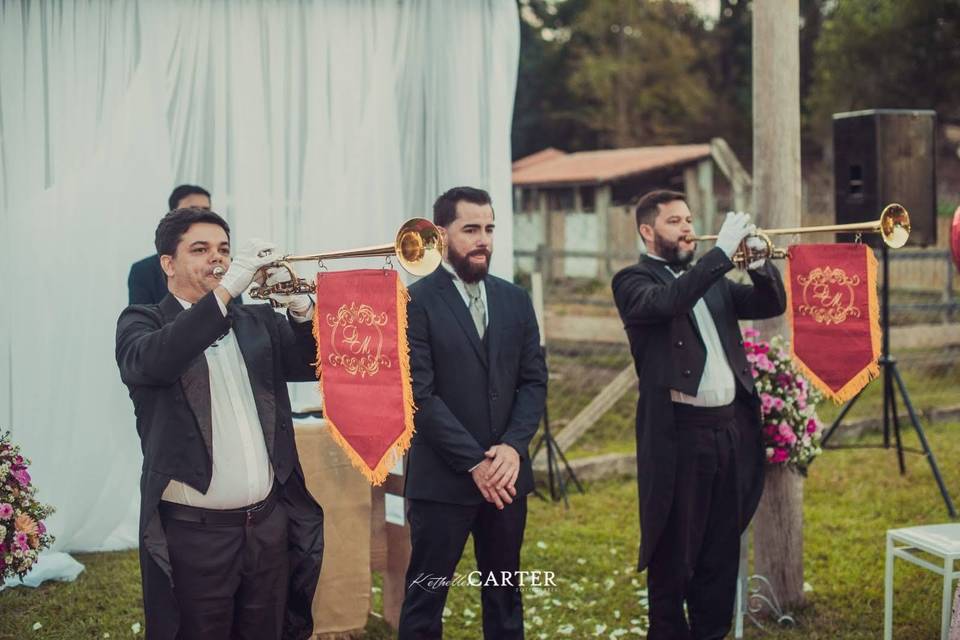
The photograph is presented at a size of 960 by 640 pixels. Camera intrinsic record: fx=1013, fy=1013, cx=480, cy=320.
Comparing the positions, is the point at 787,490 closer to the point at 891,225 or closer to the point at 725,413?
the point at 725,413

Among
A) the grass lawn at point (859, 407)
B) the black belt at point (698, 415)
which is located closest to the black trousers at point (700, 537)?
the black belt at point (698, 415)

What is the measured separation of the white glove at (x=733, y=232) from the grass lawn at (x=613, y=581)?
6.63 ft

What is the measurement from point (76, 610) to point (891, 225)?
444 centimetres

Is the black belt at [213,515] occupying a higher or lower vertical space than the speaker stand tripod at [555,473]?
higher

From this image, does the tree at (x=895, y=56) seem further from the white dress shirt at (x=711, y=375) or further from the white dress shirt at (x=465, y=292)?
the white dress shirt at (x=465, y=292)

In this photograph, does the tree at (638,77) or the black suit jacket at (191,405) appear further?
the tree at (638,77)

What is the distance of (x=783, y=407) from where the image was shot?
192 inches

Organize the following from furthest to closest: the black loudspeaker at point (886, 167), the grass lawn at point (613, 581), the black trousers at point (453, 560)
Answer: the black loudspeaker at point (886, 167), the grass lawn at point (613, 581), the black trousers at point (453, 560)

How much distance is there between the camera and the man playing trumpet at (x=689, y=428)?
14.3 feet

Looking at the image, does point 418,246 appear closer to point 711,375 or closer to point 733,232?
point 733,232

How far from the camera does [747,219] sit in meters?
4.23

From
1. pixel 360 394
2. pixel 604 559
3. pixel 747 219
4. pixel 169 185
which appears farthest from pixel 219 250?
pixel 604 559

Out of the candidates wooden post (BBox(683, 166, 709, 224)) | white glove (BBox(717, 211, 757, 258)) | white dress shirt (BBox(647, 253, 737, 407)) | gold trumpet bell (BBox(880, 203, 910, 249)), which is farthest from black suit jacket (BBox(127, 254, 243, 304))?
wooden post (BBox(683, 166, 709, 224))

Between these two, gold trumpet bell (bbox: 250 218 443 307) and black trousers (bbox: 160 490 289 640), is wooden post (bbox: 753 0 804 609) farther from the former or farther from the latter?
black trousers (bbox: 160 490 289 640)
